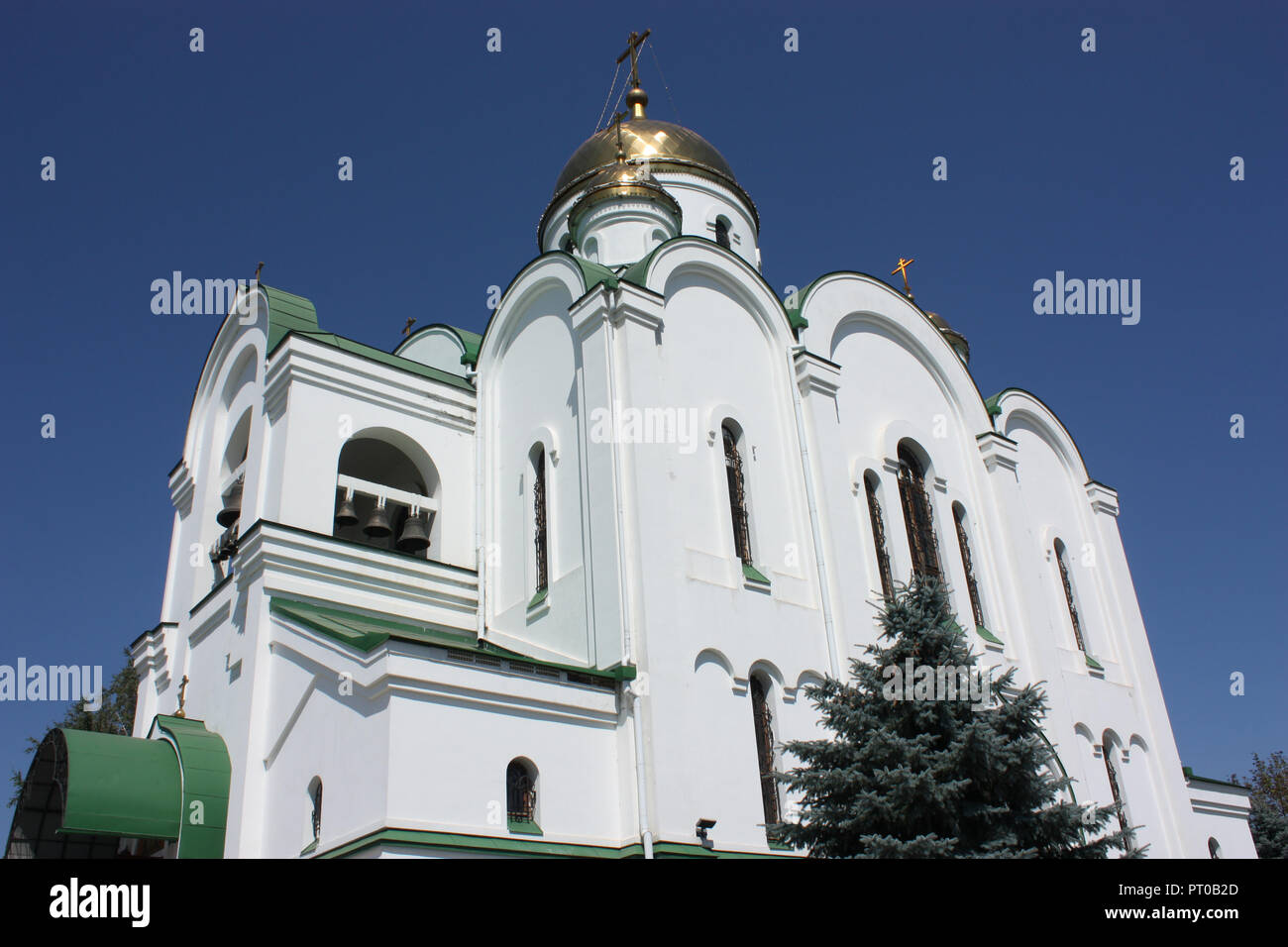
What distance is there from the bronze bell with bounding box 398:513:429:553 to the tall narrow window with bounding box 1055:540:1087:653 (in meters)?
10.9

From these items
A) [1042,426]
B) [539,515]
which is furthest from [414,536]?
[1042,426]

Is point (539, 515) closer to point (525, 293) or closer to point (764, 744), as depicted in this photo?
point (525, 293)

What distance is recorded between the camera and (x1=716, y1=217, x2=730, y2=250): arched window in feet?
67.3

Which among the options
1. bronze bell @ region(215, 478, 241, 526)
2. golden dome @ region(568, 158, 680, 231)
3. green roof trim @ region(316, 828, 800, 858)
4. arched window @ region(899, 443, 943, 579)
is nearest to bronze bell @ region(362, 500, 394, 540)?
bronze bell @ region(215, 478, 241, 526)

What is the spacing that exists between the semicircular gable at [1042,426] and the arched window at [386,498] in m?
10.4

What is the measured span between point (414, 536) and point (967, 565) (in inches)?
325

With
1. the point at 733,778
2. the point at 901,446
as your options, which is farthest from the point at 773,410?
the point at 733,778

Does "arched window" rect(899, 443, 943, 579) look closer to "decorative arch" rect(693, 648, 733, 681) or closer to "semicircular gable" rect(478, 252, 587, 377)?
"decorative arch" rect(693, 648, 733, 681)

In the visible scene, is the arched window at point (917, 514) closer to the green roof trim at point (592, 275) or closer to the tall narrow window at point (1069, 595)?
the tall narrow window at point (1069, 595)

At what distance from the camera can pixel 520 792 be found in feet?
33.9
